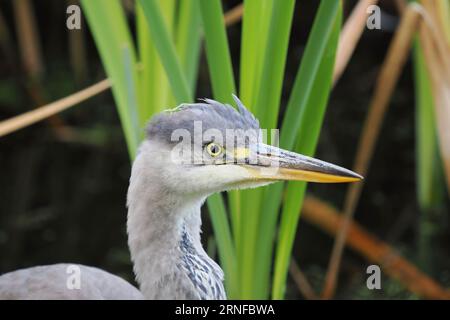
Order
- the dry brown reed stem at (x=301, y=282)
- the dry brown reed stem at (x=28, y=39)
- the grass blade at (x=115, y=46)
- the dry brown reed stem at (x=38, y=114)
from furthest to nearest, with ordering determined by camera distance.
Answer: the dry brown reed stem at (x=28, y=39) → the dry brown reed stem at (x=301, y=282) → the grass blade at (x=115, y=46) → the dry brown reed stem at (x=38, y=114)

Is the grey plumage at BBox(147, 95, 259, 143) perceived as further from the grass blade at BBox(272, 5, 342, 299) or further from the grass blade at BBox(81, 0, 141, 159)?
the grass blade at BBox(81, 0, 141, 159)

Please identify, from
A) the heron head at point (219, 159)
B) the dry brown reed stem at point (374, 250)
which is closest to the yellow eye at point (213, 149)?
the heron head at point (219, 159)

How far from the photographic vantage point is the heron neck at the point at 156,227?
5.81 feet

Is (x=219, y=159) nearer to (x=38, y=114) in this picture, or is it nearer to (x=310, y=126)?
(x=310, y=126)

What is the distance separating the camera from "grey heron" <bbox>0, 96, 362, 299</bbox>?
5.69 ft

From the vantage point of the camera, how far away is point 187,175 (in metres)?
1.75

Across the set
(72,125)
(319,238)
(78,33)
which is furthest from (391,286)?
(78,33)

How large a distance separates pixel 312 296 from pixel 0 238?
1.45 metres

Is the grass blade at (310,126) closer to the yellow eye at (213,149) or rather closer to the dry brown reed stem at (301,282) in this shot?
the yellow eye at (213,149)

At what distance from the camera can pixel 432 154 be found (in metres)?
3.69

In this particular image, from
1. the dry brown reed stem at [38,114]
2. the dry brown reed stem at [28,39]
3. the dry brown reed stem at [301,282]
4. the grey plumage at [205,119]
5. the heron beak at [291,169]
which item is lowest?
the dry brown reed stem at [301,282]

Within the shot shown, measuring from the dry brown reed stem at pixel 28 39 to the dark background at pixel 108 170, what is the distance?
2.8 inches

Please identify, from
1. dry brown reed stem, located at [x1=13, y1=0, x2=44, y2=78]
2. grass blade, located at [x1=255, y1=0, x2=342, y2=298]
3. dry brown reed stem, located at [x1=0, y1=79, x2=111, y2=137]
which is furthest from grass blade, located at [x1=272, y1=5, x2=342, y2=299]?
dry brown reed stem, located at [x1=13, y1=0, x2=44, y2=78]

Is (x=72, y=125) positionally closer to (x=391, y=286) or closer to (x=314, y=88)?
(x=391, y=286)
